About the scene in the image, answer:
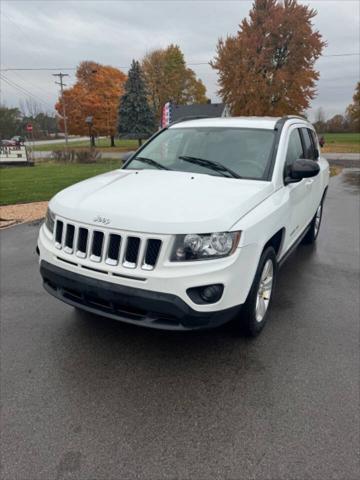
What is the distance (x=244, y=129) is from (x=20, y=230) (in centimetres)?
500

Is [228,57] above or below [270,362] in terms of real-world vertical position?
above

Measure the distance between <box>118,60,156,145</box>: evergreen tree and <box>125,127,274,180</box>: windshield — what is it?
4054 cm

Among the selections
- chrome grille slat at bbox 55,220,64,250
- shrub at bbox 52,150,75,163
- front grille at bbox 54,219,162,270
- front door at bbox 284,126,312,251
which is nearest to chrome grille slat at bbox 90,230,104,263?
front grille at bbox 54,219,162,270

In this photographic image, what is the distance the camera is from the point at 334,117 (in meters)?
75.6

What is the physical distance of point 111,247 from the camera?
103 inches

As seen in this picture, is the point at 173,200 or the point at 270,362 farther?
the point at 270,362

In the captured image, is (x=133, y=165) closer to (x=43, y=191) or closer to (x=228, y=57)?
(x=43, y=191)

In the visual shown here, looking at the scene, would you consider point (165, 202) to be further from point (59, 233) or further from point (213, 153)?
point (213, 153)

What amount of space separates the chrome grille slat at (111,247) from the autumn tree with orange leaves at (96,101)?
4621 centimetres

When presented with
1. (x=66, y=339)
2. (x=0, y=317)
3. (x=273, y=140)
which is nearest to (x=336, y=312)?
(x=273, y=140)

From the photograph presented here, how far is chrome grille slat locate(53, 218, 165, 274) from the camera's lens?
250cm

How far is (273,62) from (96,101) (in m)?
22.5

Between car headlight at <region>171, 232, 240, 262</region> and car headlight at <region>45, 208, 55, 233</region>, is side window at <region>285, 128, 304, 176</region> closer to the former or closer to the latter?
car headlight at <region>171, 232, 240, 262</region>

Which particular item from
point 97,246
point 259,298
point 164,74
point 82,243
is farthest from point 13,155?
point 164,74
